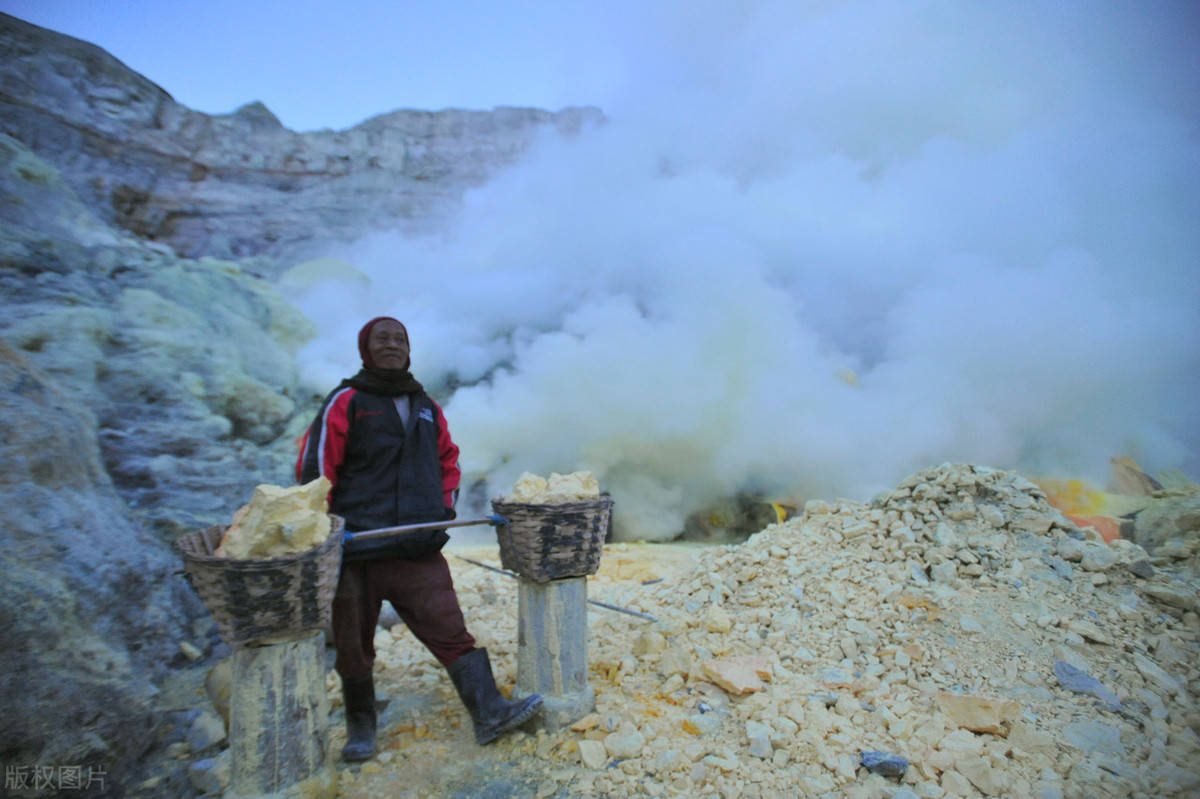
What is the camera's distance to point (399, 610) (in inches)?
86.0

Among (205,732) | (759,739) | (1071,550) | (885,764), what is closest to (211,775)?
(205,732)

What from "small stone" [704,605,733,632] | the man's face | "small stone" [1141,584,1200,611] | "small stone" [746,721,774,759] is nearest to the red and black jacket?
the man's face

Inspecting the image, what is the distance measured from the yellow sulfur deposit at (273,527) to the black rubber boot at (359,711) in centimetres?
77

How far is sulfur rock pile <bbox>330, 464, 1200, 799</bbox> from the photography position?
74.8 inches

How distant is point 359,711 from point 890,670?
2.13 m

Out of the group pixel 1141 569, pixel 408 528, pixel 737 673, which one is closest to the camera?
pixel 408 528

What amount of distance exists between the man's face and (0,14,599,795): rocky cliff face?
0.96 m

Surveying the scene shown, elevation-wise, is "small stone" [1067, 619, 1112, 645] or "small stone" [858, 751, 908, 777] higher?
"small stone" [1067, 619, 1112, 645]

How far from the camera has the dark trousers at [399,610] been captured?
6.98 feet

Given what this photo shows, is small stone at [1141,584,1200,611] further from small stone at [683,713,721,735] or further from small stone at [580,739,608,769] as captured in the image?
small stone at [580,739,608,769]

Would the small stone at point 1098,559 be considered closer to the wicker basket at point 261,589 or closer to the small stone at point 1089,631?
the small stone at point 1089,631

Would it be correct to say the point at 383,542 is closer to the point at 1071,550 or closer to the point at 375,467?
the point at 375,467

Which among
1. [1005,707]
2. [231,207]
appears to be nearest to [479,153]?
[231,207]

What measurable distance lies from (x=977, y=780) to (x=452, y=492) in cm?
207
